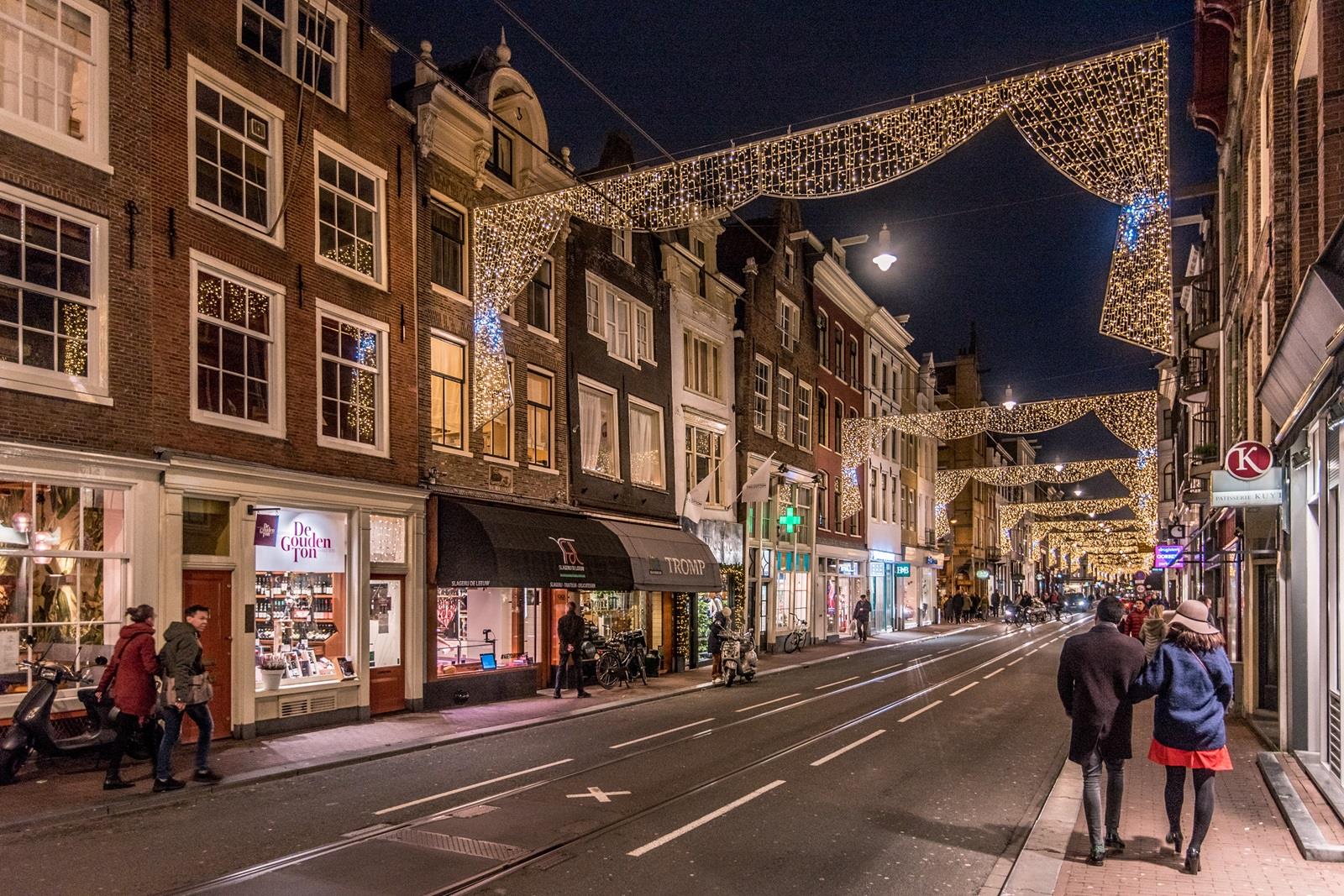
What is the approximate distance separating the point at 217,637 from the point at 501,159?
11.1 metres

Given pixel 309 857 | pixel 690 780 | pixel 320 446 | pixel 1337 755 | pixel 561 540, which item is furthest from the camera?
pixel 561 540

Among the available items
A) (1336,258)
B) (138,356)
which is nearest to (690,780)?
(1336,258)

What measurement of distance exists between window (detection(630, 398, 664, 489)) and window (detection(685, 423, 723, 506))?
5.60 feet

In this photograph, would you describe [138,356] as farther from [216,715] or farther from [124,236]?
[216,715]

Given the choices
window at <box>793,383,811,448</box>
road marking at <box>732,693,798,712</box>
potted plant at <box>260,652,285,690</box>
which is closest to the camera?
potted plant at <box>260,652,285,690</box>

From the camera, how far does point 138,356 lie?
41.2 feet

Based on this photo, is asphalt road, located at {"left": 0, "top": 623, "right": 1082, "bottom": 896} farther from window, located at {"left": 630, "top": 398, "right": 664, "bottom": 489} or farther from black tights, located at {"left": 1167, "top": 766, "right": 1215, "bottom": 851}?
window, located at {"left": 630, "top": 398, "right": 664, "bottom": 489}

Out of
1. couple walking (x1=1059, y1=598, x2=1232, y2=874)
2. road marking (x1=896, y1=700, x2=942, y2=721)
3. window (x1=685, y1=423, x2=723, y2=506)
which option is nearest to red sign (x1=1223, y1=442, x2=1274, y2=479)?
road marking (x1=896, y1=700, x2=942, y2=721)

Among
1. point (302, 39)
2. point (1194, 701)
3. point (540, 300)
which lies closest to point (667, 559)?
point (540, 300)

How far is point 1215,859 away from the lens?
24.9 ft

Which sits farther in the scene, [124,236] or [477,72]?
[477,72]

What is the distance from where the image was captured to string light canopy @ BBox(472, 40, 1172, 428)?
10.3 metres

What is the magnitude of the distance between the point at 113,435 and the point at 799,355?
86.9ft

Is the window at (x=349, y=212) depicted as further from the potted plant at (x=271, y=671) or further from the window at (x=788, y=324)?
the window at (x=788, y=324)
